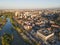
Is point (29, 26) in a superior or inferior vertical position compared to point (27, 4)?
inferior

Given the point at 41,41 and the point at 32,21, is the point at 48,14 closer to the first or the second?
the point at 32,21

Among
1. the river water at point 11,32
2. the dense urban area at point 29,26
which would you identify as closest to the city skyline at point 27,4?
the dense urban area at point 29,26

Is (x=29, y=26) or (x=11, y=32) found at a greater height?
(x=29, y=26)

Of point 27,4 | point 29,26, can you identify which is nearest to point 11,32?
point 29,26

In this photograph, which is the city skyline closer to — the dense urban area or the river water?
the dense urban area

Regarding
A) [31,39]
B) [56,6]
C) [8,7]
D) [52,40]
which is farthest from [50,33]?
[8,7]

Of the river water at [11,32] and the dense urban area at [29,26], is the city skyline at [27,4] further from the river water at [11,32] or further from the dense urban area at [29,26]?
the river water at [11,32]

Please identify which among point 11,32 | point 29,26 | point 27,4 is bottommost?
point 11,32

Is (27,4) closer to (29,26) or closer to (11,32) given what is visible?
(29,26)

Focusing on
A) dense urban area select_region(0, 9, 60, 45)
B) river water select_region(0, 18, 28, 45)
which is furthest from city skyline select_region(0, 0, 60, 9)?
river water select_region(0, 18, 28, 45)
